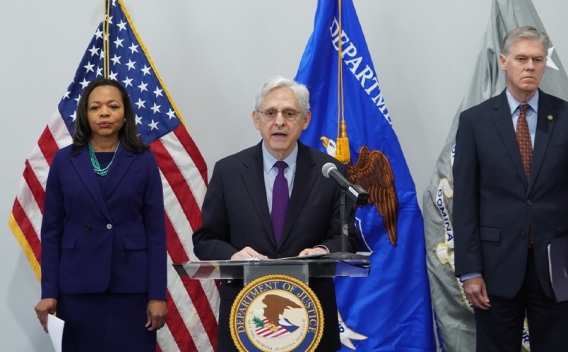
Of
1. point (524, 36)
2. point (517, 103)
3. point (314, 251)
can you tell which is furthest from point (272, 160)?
point (524, 36)

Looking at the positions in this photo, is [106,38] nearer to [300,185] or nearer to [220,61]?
[220,61]

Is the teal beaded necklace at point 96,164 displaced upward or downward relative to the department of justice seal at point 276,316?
upward

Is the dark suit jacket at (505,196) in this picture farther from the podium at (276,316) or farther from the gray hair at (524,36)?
the podium at (276,316)

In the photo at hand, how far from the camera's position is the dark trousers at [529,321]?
276 cm

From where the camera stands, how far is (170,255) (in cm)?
378

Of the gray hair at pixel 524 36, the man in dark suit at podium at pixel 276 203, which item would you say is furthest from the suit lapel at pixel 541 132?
the man in dark suit at podium at pixel 276 203

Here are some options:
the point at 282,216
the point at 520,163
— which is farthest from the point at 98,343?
the point at 520,163

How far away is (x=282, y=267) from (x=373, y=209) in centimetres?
180

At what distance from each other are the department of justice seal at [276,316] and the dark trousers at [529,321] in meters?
1.12

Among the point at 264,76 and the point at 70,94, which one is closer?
the point at 70,94

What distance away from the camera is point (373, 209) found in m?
3.77

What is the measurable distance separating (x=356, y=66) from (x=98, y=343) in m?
1.92

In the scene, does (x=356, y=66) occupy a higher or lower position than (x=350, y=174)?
higher

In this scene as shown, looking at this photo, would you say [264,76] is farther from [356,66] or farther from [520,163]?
[520,163]
